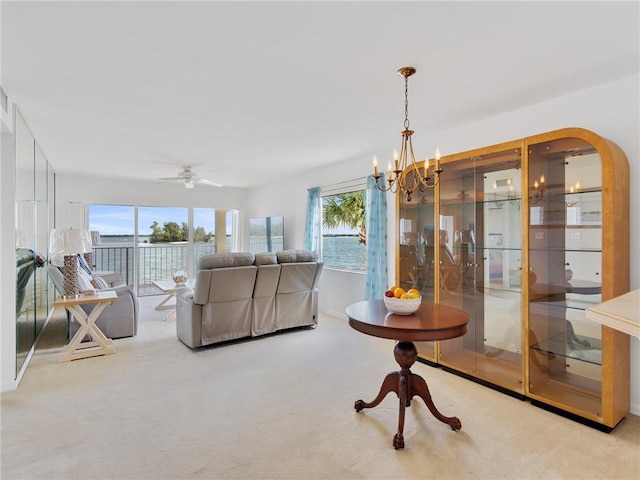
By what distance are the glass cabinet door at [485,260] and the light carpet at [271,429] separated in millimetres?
275

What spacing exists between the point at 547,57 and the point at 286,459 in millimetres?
2901

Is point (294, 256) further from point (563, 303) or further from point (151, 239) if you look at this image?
point (151, 239)

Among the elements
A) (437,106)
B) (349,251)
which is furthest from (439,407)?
(349,251)

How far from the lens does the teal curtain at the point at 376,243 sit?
4.44 metres

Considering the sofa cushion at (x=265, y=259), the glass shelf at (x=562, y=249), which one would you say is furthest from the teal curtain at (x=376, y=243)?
the glass shelf at (x=562, y=249)

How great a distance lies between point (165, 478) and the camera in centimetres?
181

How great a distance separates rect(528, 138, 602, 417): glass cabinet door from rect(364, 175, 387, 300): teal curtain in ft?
6.37

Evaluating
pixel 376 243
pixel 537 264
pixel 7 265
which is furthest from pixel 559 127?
pixel 7 265

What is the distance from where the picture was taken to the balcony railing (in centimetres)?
691

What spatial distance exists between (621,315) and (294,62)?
6.96ft

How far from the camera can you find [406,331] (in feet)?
6.48

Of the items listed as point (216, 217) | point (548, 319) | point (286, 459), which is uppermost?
point (216, 217)

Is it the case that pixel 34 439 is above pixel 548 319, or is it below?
below

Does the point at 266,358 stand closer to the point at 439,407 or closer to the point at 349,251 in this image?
the point at 439,407
